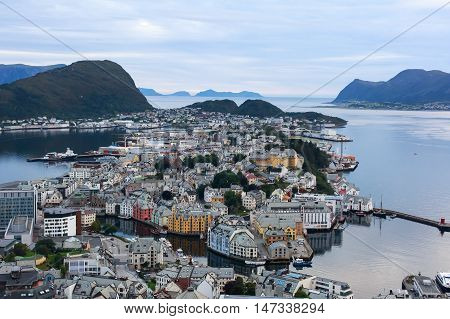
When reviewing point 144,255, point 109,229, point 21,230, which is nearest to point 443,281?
point 144,255

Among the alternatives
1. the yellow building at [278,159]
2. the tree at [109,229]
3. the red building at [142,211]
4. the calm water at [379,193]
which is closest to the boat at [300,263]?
the calm water at [379,193]

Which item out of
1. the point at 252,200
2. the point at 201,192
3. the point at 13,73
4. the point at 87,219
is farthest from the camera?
the point at 13,73

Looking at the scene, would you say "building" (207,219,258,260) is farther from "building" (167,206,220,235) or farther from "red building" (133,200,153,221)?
"red building" (133,200,153,221)

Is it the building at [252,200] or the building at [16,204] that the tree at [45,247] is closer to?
the building at [16,204]

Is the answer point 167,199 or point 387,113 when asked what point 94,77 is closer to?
point 387,113

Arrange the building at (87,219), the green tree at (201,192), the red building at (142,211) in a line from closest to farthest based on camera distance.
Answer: the building at (87,219), the red building at (142,211), the green tree at (201,192)

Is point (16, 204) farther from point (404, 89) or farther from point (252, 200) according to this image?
point (404, 89)

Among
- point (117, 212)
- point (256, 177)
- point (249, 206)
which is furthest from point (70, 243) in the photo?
point (256, 177)
